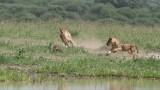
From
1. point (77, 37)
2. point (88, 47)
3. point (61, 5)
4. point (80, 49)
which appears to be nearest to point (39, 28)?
point (77, 37)

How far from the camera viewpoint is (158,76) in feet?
69.2

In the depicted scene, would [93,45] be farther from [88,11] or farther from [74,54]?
[88,11]

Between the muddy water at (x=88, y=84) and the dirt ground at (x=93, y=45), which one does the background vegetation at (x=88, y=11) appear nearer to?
the dirt ground at (x=93, y=45)

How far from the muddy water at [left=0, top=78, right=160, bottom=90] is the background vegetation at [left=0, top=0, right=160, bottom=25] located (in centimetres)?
3711

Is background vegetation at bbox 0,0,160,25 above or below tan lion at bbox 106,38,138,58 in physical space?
above

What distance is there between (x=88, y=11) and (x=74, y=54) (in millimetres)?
40289

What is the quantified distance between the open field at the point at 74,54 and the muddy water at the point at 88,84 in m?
0.63

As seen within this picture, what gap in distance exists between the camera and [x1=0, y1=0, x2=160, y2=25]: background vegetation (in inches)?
2336

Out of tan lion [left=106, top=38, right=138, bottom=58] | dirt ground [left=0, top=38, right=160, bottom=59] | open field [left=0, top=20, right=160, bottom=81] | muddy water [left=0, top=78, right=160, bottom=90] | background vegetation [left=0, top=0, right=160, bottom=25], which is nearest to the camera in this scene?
muddy water [left=0, top=78, right=160, bottom=90]

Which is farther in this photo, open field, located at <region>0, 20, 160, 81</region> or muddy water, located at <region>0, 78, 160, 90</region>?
open field, located at <region>0, 20, 160, 81</region>

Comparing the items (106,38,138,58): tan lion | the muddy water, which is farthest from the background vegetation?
the muddy water

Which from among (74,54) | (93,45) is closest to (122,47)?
(74,54)

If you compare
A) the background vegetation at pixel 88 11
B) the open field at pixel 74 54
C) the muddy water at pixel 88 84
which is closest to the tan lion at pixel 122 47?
the open field at pixel 74 54

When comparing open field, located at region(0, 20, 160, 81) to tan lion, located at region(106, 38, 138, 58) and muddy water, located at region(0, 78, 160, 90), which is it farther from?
muddy water, located at region(0, 78, 160, 90)
